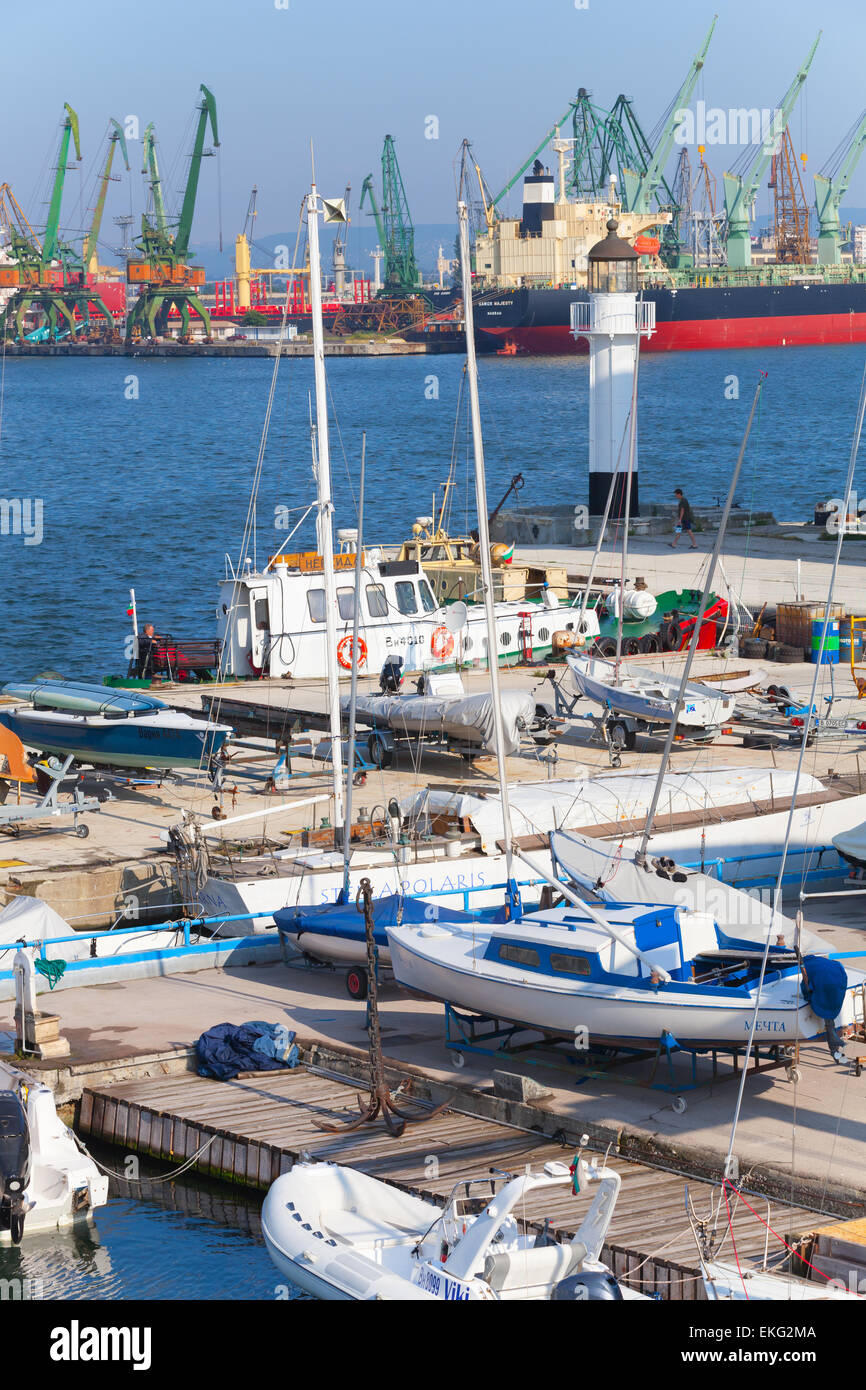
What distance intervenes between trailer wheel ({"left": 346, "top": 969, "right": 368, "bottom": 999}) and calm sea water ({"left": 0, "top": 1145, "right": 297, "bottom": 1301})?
3.28m

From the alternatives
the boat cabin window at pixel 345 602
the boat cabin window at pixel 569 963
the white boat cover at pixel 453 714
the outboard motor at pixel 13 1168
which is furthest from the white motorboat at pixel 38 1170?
the boat cabin window at pixel 345 602

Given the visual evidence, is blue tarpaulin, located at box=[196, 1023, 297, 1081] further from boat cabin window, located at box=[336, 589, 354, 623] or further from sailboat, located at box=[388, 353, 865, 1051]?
boat cabin window, located at box=[336, 589, 354, 623]

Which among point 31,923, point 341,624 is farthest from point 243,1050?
point 341,624

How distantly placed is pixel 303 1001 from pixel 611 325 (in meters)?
32.0

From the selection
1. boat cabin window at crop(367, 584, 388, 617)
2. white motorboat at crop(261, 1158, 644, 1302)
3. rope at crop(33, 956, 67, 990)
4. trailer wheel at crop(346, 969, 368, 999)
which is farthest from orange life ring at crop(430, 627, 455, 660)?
white motorboat at crop(261, 1158, 644, 1302)

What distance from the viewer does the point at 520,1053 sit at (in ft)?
49.4

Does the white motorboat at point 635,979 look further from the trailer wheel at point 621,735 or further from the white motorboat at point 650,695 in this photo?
the trailer wheel at point 621,735

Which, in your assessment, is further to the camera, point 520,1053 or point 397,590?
point 397,590

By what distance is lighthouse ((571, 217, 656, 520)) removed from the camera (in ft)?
150

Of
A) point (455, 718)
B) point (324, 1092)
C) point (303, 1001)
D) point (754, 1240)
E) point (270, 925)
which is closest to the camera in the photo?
point (754, 1240)

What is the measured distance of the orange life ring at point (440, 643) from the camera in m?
29.5

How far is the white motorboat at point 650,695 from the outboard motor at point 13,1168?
12.6m

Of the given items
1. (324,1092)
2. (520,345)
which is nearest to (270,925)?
(324,1092)
